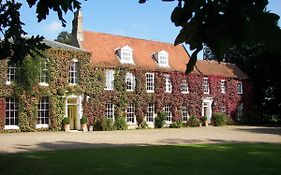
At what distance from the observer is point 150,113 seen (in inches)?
1325

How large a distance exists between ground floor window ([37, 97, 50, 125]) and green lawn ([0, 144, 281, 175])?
15787 millimetres

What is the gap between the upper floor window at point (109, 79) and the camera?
31.3 metres

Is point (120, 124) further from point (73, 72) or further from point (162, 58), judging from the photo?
point (162, 58)

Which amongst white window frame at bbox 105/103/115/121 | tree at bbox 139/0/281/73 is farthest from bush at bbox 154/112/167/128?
tree at bbox 139/0/281/73

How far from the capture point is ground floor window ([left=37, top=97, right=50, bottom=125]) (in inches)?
1101

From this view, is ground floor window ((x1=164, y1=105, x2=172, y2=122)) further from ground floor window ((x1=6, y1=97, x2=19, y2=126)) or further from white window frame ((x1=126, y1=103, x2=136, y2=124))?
ground floor window ((x1=6, y1=97, x2=19, y2=126))

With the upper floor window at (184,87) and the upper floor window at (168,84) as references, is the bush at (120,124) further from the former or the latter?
the upper floor window at (184,87)

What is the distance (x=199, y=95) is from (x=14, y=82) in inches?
705

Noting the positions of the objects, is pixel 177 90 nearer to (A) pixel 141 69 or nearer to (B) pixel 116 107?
(A) pixel 141 69

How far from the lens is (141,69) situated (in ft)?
108

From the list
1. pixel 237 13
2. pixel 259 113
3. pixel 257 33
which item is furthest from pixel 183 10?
pixel 259 113

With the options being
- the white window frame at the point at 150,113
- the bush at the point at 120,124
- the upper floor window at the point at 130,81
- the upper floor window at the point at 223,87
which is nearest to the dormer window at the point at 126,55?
the upper floor window at the point at 130,81

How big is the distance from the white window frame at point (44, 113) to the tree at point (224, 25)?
87.3 ft

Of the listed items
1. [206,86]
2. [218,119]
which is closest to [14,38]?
[218,119]
